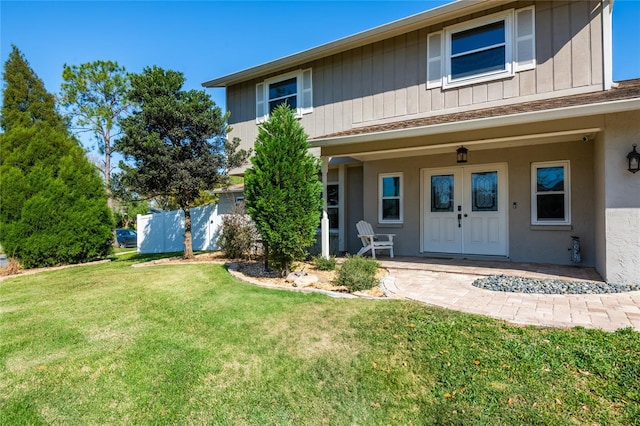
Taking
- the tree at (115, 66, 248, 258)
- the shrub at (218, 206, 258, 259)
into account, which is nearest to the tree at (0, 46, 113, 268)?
the tree at (115, 66, 248, 258)

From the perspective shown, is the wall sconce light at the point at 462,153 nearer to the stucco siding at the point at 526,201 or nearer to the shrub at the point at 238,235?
the stucco siding at the point at 526,201

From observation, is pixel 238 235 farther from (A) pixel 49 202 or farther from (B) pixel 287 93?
(A) pixel 49 202

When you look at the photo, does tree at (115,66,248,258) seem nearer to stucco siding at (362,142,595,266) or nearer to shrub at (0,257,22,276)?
shrub at (0,257,22,276)

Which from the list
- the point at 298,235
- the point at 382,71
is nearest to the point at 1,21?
the point at 298,235

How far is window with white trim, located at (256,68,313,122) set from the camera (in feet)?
35.7

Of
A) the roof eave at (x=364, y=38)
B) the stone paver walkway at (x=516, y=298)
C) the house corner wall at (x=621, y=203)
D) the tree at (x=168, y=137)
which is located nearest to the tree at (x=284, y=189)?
the stone paver walkway at (x=516, y=298)

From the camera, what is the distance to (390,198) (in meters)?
9.84

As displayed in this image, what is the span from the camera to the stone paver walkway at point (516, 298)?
402 centimetres

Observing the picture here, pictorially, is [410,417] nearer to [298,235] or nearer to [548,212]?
[298,235]

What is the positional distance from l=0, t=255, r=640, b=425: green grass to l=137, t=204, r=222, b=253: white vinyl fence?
952 centimetres

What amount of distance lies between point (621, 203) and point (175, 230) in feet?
50.6

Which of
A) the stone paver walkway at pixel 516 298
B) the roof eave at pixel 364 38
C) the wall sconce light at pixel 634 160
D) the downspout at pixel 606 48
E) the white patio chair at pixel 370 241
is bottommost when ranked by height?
the stone paver walkway at pixel 516 298

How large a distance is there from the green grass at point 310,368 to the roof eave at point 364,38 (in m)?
7.12

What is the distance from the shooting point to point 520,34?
24.3 ft
